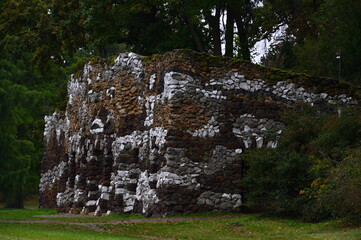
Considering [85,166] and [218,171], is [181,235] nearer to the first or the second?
[218,171]

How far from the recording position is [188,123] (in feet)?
87.9

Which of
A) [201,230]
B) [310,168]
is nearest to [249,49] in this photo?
[310,168]

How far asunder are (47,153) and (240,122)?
67.5 ft

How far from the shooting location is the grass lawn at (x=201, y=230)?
18655 millimetres

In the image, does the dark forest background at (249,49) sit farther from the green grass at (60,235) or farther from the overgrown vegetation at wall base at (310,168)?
the green grass at (60,235)

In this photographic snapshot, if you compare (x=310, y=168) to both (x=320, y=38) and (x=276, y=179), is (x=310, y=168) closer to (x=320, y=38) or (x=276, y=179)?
(x=276, y=179)

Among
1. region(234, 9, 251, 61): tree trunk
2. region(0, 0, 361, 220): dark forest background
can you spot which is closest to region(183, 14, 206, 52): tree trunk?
region(0, 0, 361, 220): dark forest background

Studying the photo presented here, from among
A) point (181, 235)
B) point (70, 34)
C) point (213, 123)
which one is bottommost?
point (181, 235)

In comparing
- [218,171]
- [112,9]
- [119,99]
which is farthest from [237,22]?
[218,171]

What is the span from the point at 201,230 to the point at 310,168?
402 cm

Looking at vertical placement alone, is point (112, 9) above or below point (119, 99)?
above

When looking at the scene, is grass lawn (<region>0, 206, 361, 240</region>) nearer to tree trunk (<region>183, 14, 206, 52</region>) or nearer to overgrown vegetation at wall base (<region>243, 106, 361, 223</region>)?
overgrown vegetation at wall base (<region>243, 106, 361, 223</region>)

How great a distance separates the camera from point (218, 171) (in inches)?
1058

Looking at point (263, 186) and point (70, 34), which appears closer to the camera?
point (263, 186)
